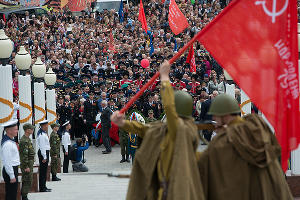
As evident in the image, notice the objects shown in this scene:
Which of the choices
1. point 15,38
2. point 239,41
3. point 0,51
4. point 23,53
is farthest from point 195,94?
point 239,41

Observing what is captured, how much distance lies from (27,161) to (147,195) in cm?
708

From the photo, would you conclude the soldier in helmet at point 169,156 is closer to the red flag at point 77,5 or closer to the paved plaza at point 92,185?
the paved plaza at point 92,185

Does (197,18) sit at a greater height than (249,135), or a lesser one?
greater

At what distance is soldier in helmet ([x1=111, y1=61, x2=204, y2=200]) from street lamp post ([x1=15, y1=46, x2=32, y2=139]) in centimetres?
946

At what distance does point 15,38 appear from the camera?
32844 mm

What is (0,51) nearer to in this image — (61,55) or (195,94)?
(195,94)

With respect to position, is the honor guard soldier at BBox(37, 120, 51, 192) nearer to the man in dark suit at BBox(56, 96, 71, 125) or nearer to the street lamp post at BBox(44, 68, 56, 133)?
the street lamp post at BBox(44, 68, 56, 133)

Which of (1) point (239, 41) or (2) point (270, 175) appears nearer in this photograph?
(2) point (270, 175)

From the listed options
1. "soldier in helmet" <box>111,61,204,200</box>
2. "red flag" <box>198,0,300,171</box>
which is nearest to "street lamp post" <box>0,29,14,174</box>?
"red flag" <box>198,0,300,171</box>

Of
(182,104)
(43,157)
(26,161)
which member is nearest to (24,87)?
(43,157)

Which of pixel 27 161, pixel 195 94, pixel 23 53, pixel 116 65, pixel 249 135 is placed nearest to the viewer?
pixel 249 135

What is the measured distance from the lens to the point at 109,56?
2864 cm

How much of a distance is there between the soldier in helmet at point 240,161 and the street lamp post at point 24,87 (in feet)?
32.5

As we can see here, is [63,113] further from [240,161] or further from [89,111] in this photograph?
[240,161]
